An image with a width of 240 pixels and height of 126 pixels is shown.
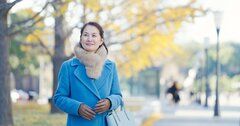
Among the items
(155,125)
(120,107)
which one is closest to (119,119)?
(120,107)

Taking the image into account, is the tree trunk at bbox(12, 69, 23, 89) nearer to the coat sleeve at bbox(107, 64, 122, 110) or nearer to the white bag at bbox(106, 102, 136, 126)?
the white bag at bbox(106, 102, 136, 126)

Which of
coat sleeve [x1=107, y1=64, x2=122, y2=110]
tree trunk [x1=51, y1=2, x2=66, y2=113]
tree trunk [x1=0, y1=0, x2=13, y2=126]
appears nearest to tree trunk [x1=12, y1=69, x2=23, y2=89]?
tree trunk [x1=51, y1=2, x2=66, y2=113]

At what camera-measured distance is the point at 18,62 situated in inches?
2425

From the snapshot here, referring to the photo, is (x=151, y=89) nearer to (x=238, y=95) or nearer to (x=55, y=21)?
(x=238, y=95)

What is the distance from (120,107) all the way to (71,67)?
2.17 feet

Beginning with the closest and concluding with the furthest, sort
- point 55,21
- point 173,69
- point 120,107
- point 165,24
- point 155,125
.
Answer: point 120,107 < point 155,125 < point 55,21 < point 165,24 < point 173,69

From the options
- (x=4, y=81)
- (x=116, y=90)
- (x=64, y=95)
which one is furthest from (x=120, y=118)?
(x=4, y=81)

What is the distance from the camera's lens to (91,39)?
516cm

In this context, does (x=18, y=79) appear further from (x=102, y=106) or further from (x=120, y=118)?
(x=102, y=106)

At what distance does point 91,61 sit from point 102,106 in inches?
13.7

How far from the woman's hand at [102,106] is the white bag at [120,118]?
12cm

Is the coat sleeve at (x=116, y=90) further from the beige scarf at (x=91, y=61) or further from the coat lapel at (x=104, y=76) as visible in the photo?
the beige scarf at (x=91, y=61)

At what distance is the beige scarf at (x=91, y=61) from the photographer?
5113 mm

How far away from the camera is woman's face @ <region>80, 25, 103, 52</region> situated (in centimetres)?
516
